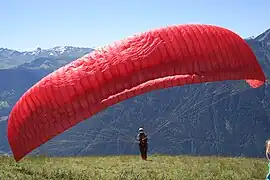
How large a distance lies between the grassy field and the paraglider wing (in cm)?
561

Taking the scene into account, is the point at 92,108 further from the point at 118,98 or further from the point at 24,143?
the point at 24,143

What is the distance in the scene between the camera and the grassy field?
18609 mm

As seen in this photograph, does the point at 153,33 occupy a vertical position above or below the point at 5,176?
above

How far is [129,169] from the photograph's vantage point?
2120 cm

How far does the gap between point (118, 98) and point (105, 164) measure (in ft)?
39.7

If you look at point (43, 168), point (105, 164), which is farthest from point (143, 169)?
point (43, 168)

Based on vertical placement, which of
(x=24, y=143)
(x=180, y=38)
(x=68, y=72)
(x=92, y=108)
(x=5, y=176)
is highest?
(x=180, y=38)

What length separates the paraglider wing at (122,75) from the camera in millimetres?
11719

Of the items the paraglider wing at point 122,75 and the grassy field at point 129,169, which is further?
the grassy field at point 129,169

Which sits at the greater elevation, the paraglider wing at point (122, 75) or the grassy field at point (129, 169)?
the paraglider wing at point (122, 75)

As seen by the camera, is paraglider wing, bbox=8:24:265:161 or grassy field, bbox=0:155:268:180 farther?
grassy field, bbox=0:155:268:180

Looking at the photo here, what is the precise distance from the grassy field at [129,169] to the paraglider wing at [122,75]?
18.4ft

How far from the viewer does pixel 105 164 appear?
76.1 feet

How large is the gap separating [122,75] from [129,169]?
1007 centimetres
